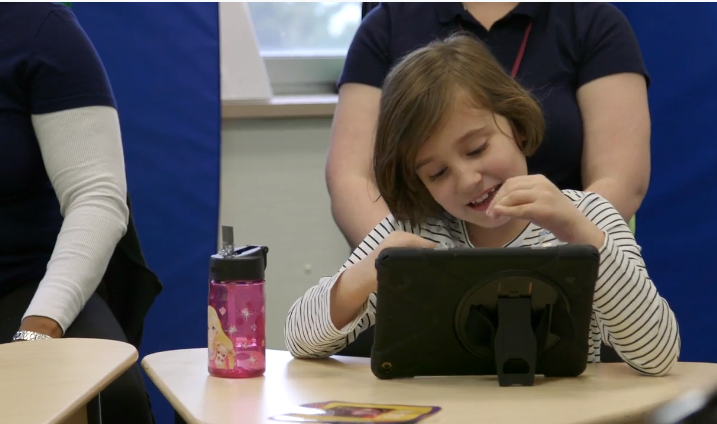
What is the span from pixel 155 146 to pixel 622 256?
5.20ft

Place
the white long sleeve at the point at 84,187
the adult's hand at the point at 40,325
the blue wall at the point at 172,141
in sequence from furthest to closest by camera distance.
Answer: the blue wall at the point at 172,141
the white long sleeve at the point at 84,187
the adult's hand at the point at 40,325

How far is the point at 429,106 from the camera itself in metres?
1.22

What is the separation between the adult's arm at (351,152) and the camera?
1.75 metres

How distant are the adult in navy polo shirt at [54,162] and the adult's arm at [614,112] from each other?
2.99 feet

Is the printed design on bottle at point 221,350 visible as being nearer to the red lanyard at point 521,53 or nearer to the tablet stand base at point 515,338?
the tablet stand base at point 515,338

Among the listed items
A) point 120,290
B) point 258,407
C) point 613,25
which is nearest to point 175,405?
point 258,407

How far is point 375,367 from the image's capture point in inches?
40.3

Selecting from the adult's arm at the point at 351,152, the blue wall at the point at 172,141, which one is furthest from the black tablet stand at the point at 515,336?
the blue wall at the point at 172,141

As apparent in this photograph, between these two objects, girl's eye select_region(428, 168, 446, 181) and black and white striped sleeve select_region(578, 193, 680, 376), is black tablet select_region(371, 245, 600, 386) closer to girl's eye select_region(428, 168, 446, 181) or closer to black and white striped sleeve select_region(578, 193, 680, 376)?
black and white striped sleeve select_region(578, 193, 680, 376)

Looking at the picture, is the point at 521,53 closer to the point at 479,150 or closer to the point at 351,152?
the point at 351,152

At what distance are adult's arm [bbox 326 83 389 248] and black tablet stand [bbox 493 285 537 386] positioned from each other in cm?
79

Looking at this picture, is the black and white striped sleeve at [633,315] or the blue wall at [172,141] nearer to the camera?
the black and white striped sleeve at [633,315]

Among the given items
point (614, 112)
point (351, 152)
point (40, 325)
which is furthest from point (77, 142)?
point (614, 112)

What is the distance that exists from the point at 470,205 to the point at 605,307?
0.82ft
